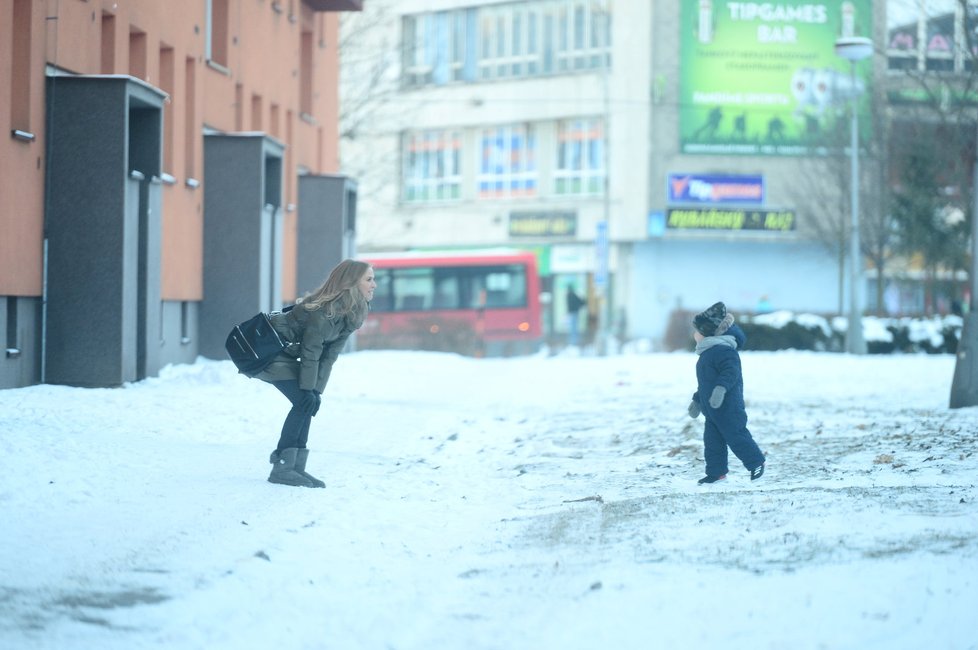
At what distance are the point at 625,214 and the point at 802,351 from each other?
23416mm

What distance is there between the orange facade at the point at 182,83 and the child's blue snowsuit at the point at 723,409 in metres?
7.85

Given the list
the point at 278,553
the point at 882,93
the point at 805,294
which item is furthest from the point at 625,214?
the point at 278,553

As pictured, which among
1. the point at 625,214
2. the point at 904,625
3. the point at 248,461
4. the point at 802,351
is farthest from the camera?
the point at 625,214

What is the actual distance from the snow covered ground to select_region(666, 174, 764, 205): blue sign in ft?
136

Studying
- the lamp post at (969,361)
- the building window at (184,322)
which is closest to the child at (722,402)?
the lamp post at (969,361)

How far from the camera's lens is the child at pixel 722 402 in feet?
33.3

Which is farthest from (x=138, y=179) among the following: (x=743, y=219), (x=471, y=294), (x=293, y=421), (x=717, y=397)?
(x=743, y=219)

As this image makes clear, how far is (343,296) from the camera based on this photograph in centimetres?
973

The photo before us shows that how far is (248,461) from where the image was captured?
11383mm

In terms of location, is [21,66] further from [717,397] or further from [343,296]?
[717,397]

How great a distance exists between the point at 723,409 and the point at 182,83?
44.2 ft

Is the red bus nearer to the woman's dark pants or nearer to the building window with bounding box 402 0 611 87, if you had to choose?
the building window with bounding box 402 0 611 87

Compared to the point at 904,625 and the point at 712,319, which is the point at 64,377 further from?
the point at 904,625

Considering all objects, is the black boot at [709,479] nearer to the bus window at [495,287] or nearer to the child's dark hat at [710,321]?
the child's dark hat at [710,321]
